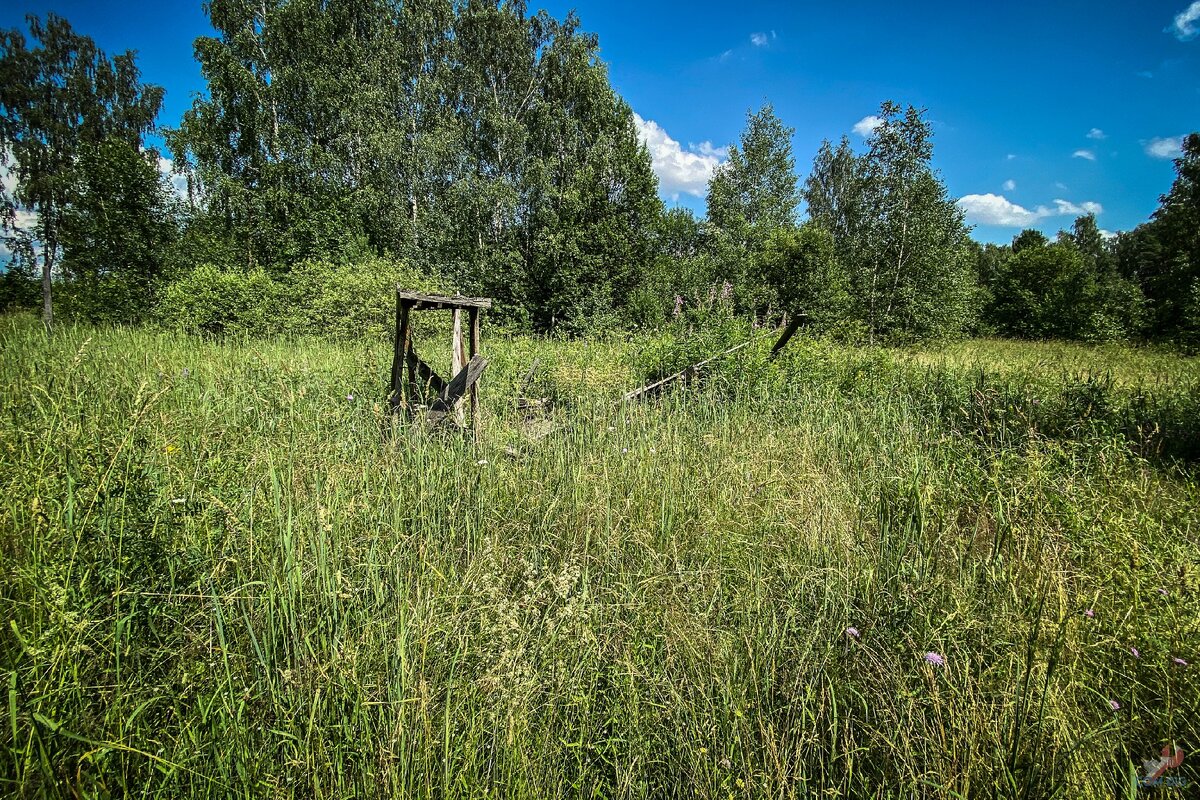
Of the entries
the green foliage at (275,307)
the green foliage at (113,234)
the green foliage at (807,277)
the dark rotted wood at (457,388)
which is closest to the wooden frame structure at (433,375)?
the dark rotted wood at (457,388)

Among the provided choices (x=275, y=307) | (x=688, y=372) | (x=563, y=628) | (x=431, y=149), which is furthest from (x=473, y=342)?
(x=431, y=149)

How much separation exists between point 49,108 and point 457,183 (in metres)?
20.4

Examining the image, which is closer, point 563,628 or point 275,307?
point 563,628

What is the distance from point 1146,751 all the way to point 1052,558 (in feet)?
2.92

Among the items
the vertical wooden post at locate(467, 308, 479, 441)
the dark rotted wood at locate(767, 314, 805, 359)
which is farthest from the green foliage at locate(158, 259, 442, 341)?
the dark rotted wood at locate(767, 314, 805, 359)

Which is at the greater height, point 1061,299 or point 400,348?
point 1061,299

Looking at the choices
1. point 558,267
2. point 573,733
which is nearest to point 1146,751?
point 573,733

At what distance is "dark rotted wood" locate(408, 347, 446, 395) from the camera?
5285mm

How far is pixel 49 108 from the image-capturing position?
22641 mm

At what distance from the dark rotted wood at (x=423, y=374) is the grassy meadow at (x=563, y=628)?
189 centimetres

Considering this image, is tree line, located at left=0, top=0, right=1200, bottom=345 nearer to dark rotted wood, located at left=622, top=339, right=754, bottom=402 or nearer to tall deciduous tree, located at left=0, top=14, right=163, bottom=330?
tall deciduous tree, located at left=0, top=14, right=163, bottom=330

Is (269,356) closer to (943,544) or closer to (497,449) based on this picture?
(497,449)

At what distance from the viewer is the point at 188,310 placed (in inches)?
545

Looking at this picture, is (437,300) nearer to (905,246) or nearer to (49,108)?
(905,246)
